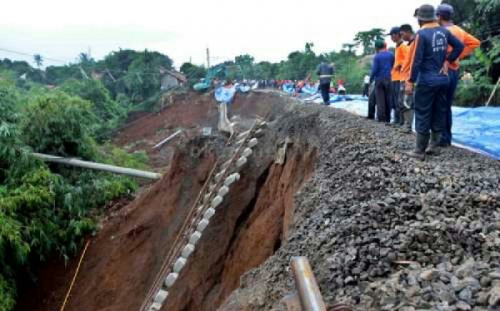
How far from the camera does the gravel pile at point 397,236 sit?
2822 mm

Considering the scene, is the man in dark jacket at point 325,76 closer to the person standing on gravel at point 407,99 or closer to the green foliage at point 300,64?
the person standing on gravel at point 407,99

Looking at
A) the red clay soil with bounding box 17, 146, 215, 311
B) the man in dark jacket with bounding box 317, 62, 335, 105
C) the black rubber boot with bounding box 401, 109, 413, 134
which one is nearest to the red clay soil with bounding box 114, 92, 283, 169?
the man in dark jacket with bounding box 317, 62, 335, 105

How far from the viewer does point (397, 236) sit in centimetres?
361

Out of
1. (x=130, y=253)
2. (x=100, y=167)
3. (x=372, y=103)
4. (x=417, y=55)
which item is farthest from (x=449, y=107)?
(x=100, y=167)

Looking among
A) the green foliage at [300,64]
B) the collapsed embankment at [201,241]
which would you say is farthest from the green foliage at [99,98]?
the collapsed embankment at [201,241]

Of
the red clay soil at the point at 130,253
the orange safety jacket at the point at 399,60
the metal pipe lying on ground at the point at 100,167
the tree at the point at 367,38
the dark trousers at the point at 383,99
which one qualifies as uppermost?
the tree at the point at 367,38

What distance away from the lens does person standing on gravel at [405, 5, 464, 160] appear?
606 cm

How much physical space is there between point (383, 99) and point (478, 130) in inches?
80.9

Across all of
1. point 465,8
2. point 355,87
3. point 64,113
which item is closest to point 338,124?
point 64,113

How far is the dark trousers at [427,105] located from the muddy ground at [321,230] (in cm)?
42

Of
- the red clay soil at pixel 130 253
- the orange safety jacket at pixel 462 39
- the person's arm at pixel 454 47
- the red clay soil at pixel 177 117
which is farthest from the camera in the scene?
the red clay soil at pixel 177 117

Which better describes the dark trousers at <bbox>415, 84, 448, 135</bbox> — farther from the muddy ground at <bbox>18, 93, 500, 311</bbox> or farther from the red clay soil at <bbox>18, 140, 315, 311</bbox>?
the red clay soil at <bbox>18, 140, 315, 311</bbox>

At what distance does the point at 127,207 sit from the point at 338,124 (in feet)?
20.3

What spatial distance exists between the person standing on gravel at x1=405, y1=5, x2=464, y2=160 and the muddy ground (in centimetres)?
41
